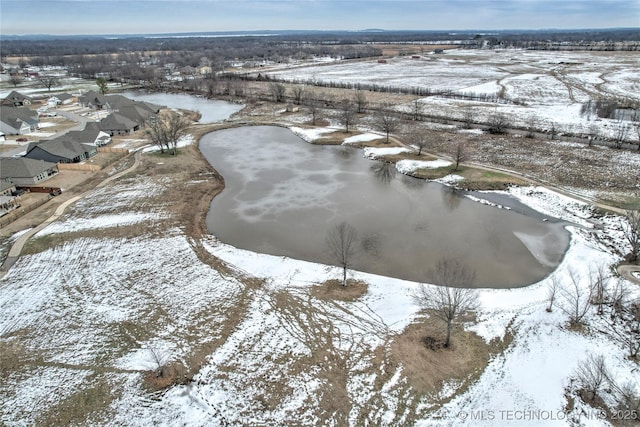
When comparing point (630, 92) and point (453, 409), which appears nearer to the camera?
point (453, 409)

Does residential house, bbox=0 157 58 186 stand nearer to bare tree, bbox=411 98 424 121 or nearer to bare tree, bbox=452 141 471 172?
bare tree, bbox=452 141 471 172

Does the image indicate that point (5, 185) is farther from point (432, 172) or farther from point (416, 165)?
point (432, 172)

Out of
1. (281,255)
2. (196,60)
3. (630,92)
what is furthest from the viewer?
(196,60)

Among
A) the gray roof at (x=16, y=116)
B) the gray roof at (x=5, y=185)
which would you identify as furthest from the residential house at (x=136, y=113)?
the gray roof at (x=5, y=185)

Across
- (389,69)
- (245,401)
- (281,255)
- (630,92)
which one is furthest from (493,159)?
(389,69)

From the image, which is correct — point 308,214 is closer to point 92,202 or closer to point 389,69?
Answer: point 92,202
